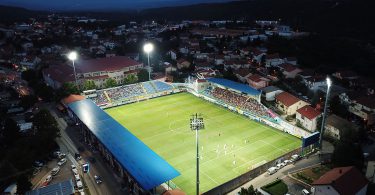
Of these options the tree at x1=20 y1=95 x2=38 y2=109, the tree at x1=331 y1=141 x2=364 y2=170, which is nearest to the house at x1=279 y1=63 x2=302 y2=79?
the tree at x1=331 y1=141 x2=364 y2=170

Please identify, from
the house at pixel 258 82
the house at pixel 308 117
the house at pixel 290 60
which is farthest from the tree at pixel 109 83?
the house at pixel 290 60

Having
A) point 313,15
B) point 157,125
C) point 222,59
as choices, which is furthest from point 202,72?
point 313,15

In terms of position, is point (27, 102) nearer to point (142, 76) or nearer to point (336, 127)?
point (142, 76)

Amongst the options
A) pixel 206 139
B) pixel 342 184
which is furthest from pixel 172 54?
pixel 342 184

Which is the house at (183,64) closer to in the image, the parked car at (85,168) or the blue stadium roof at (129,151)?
the blue stadium roof at (129,151)

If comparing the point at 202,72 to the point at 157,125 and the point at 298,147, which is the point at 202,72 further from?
the point at 298,147
